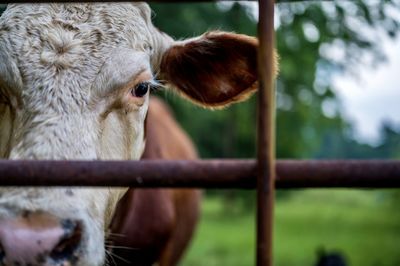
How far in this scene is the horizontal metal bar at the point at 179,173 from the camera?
1.49 meters

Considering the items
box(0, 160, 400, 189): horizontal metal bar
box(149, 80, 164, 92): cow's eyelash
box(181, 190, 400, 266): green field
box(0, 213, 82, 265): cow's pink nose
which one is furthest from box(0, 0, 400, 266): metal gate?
box(181, 190, 400, 266): green field

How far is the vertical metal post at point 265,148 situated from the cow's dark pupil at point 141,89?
3.90 feet

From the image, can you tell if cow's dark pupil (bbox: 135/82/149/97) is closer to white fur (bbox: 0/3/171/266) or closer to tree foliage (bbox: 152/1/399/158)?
white fur (bbox: 0/3/171/266)

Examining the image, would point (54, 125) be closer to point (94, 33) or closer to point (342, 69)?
point (94, 33)

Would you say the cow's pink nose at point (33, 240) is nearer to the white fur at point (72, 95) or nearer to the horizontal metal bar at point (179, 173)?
the white fur at point (72, 95)

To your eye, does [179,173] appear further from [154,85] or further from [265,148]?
[154,85]

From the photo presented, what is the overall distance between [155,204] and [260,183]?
2.38 metres

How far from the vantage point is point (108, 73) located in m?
2.46

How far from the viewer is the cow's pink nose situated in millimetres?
1812

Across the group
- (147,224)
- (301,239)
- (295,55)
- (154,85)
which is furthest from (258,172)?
(301,239)

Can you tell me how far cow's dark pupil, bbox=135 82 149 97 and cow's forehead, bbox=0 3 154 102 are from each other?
16 centimetres

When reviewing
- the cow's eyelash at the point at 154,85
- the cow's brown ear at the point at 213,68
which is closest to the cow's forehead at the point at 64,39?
the cow's eyelash at the point at 154,85

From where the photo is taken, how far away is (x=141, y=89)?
2686mm

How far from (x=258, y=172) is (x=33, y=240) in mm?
715
